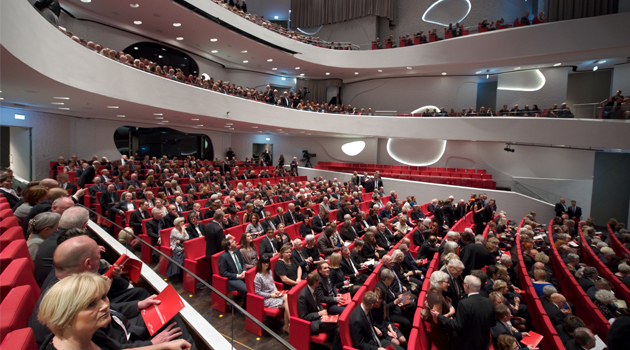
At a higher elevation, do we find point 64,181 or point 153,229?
point 64,181

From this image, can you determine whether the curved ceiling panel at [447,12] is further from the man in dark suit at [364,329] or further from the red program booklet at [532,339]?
the man in dark suit at [364,329]

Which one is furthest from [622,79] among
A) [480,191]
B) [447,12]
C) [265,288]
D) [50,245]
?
[50,245]

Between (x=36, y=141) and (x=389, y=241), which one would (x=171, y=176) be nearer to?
(x=36, y=141)

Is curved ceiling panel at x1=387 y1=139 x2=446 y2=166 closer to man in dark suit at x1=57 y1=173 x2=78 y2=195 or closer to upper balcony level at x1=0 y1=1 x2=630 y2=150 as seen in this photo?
upper balcony level at x1=0 y1=1 x2=630 y2=150

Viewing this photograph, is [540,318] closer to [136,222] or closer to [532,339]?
[532,339]

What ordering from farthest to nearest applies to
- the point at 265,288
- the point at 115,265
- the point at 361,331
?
the point at 265,288
the point at 361,331
the point at 115,265

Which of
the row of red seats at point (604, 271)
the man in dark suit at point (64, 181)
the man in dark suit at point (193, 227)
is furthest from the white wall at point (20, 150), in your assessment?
the row of red seats at point (604, 271)

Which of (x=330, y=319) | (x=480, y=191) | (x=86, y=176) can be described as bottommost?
(x=330, y=319)

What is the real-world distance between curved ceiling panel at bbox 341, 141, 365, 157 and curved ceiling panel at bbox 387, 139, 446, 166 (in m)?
1.58

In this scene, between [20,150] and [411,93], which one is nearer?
[20,150]

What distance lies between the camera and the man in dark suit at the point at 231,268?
392 centimetres

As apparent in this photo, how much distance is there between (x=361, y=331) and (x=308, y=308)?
0.68 meters

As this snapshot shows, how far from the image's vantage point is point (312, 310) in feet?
11.1

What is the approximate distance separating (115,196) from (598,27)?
51.0ft
